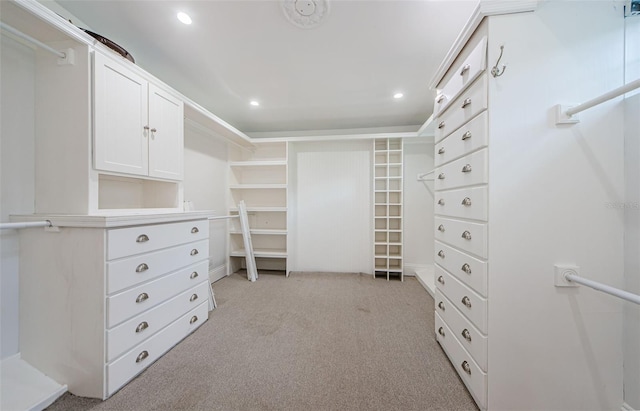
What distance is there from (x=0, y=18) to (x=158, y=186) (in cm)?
122

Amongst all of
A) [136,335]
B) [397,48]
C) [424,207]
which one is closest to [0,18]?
[136,335]

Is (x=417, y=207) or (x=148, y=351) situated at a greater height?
(x=417, y=207)

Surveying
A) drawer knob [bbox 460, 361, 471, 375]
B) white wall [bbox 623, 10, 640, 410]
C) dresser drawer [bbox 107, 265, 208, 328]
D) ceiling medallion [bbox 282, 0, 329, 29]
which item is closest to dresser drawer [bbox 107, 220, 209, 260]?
dresser drawer [bbox 107, 265, 208, 328]

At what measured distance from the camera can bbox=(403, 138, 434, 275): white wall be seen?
3.42 meters

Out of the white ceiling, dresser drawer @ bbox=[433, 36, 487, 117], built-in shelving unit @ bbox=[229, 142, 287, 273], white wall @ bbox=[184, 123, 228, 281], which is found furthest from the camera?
built-in shelving unit @ bbox=[229, 142, 287, 273]

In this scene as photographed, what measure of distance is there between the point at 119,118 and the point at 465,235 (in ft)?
7.95

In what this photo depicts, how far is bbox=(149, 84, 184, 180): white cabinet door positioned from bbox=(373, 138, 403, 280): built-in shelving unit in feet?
8.61

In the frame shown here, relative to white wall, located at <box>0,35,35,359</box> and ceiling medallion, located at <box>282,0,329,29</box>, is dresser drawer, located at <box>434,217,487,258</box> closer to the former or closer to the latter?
ceiling medallion, located at <box>282,0,329,29</box>

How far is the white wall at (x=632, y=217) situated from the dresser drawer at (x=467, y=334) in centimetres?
62

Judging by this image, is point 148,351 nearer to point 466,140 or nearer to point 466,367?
point 466,367

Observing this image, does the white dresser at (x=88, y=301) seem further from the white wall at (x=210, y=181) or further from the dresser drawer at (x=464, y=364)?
the dresser drawer at (x=464, y=364)

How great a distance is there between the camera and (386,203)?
3273mm

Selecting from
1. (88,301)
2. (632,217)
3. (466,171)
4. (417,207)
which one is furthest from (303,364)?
(417,207)

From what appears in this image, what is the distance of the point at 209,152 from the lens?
301 centimetres
